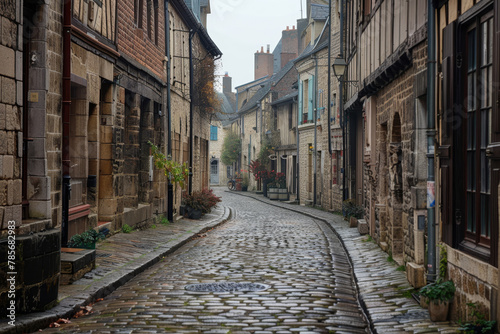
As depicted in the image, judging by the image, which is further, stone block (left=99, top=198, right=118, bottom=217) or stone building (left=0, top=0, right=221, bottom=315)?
stone block (left=99, top=198, right=118, bottom=217)

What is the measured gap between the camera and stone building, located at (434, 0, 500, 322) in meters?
4.93

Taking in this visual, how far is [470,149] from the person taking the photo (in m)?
5.73

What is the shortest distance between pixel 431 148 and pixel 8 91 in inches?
164

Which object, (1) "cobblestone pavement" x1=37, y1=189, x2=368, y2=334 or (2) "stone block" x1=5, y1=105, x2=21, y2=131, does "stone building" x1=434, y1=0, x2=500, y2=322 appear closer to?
(1) "cobblestone pavement" x1=37, y1=189, x2=368, y2=334

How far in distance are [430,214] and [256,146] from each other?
36209 millimetres

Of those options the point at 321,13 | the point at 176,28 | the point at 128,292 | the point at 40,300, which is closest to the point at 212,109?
the point at 176,28

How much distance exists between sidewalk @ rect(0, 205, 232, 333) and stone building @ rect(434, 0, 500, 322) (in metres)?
3.65

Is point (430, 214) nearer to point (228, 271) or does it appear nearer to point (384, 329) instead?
point (384, 329)

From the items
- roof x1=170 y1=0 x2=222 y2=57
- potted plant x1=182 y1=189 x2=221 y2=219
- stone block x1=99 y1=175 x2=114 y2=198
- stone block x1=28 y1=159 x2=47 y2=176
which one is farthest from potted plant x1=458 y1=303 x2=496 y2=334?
roof x1=170 y1=0 x2=222 y2=57

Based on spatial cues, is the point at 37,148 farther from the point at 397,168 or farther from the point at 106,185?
the point at 397,168

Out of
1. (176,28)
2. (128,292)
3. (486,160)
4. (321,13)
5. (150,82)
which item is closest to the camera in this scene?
(486,160)

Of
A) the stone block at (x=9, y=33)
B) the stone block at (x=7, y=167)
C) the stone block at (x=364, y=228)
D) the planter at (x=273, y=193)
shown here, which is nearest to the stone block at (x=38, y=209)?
the stone block at (x=7, y=167)

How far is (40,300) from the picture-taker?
6.01 metres

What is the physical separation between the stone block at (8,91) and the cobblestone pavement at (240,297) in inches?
81.7
